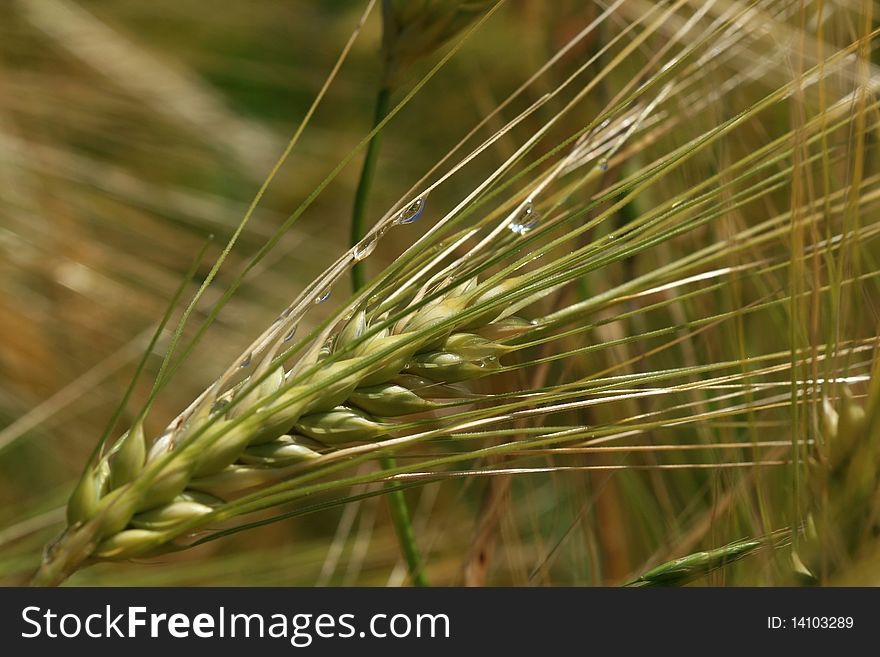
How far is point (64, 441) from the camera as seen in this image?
0.90 metres

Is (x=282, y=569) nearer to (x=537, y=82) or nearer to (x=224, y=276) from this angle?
(x=224, y=276)

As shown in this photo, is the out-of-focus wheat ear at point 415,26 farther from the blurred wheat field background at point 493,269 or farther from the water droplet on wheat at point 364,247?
the water droplet on wheat at point 364,247

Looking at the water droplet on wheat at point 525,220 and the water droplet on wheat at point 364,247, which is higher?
the water droplet on wheat at point 525,220

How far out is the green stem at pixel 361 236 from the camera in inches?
19.5

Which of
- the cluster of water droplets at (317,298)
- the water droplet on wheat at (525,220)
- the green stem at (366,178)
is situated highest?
the green stem at (366,178)

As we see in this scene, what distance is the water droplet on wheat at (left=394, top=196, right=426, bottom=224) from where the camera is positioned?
421 mm

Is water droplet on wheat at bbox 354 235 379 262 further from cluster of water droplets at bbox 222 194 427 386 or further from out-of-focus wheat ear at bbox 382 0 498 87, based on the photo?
out-of-focus wheat ear at bbox 382 0 498 87

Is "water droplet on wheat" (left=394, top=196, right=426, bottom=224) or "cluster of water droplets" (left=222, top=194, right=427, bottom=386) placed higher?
"water droplet on wheat" (left=394, top=196, right=426, bottom=224)

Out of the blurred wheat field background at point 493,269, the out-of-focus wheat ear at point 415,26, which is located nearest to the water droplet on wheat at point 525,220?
the blurred wheat field background at point 493,269

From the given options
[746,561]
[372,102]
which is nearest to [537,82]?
[372,102]

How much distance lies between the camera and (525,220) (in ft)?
1.44

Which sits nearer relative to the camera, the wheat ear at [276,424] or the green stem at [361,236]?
the wheat ear at [276,424]

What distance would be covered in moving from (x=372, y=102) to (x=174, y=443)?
86 cm

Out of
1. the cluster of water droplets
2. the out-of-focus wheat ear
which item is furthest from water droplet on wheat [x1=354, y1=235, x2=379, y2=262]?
the out-of-focus wheat ear
